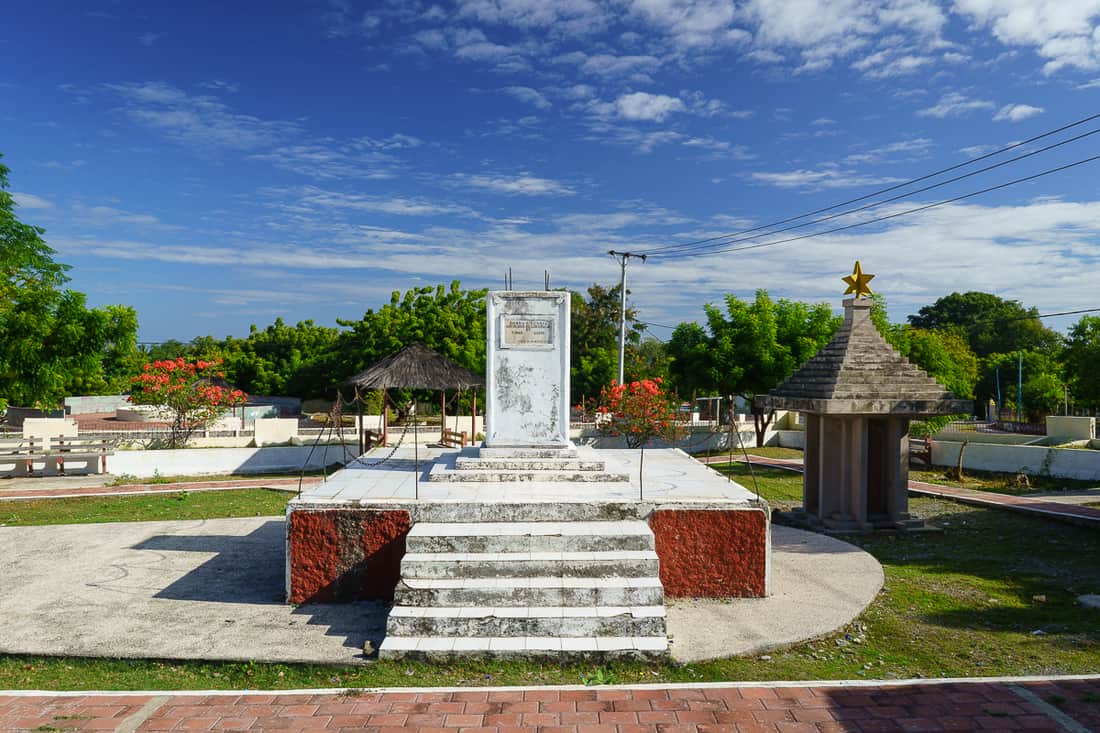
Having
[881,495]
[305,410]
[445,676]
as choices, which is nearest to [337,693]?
[445,676]

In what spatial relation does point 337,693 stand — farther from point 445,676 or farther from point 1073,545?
point 1073,545

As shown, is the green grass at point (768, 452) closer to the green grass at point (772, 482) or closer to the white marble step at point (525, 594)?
the green grass at point (772, 482)

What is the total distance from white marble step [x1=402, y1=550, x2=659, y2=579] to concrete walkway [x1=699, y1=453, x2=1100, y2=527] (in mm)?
9266

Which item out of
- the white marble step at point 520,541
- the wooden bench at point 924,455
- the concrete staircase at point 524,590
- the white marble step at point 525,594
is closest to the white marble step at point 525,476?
the concrete staircase at point 524,590

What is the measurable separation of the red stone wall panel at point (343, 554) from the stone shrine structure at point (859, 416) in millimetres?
7162

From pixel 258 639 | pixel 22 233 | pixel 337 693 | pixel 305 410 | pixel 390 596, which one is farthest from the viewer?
pixel 305 410

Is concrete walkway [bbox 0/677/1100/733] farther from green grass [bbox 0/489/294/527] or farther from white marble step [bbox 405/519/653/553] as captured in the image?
green grass [bbox 0/489/294/527]

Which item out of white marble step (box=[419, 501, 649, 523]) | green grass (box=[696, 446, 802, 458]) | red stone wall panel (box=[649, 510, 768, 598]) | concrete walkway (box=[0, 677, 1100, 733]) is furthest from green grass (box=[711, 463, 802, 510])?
concrete walkway (box=[0, 677, 1100, 733])

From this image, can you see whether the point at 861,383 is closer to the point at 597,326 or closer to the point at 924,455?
the point at 924,455

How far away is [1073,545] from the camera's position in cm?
1023

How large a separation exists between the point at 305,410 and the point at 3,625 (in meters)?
33.3

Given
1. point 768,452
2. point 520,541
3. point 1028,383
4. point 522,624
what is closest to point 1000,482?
point 768,452

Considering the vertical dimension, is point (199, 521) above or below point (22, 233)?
below

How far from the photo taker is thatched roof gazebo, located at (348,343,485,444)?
18.4 metres
